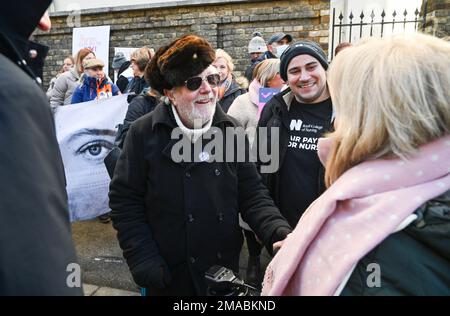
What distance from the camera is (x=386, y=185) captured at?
101 cm

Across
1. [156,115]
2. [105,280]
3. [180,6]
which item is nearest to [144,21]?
[180,6]

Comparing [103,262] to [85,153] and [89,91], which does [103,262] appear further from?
[89,91]

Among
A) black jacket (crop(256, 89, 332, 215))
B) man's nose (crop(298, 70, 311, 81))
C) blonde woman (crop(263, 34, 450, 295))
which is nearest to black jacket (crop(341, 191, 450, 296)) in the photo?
blonde woman (crop(263, 34, 450, 295))

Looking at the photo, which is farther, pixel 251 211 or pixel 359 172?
pixel 251 211

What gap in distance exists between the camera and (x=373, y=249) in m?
0.96

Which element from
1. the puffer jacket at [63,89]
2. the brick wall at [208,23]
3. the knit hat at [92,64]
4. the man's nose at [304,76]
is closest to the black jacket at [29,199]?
the man's nose at [304,76]

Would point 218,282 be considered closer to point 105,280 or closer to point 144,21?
point 105,280

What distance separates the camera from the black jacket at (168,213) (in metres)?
1.92

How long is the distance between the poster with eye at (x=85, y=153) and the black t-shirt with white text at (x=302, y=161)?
191 cm

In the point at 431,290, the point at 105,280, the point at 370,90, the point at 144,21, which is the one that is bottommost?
the point at 105,280

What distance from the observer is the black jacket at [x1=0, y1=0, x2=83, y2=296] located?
0.78 metres

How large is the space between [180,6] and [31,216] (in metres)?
9.00

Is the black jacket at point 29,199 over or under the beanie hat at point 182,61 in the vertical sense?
under

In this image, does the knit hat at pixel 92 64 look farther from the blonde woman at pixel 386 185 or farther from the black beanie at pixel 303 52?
the blonde woman at pixel 386 185
